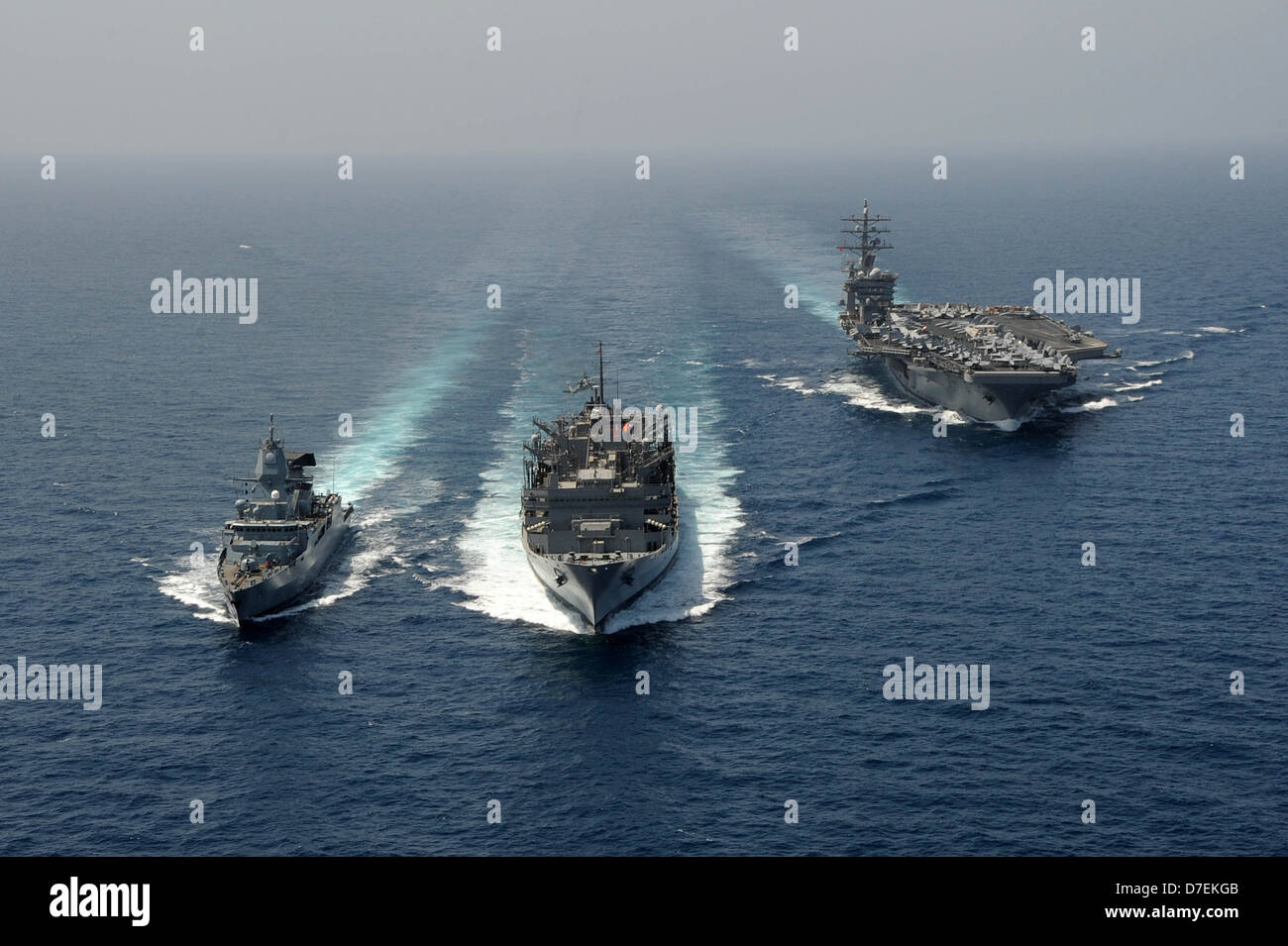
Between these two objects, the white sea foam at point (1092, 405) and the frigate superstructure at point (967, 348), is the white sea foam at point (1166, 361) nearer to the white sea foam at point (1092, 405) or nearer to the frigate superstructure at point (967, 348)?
the frigate superstructure at point (967, 348)

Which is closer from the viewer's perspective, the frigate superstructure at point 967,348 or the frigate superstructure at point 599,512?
the frigate superstructure at point 599,512

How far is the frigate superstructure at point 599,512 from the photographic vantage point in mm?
98438

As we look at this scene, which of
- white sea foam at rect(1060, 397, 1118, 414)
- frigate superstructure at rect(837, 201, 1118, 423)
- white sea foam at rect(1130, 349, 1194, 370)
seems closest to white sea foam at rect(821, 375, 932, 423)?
frigate superstructure at rect(837, 201, 1118, 423)

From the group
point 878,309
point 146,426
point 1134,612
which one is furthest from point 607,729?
point 878,309

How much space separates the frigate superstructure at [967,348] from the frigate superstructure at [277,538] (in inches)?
2934

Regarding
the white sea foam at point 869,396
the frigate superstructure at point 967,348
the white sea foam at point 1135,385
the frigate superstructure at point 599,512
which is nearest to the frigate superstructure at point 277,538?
the frigate superstructure at point 599,512

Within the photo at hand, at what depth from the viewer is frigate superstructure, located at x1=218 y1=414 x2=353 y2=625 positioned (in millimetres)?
99500

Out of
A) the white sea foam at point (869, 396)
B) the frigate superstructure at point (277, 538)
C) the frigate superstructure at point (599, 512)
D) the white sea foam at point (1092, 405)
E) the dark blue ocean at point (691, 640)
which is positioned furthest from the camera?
the white sea foam at point (869, 396)

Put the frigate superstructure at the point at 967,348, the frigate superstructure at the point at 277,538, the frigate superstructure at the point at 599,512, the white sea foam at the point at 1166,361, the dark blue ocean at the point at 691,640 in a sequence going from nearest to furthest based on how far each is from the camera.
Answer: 1. the dark blue ocean at the point at 691,640
2. the frigate superstructure at the point at 599,512
3. the frigate superstructure at the point at 277,538
4. the frigate superstructure at the point at 967,348
5. the white sea foam at the point at 1166,361

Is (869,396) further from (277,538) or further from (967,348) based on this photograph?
(277,538)

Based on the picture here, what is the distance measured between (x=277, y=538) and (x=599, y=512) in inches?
1012

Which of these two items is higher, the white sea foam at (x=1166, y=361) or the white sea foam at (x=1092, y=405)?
the white sea foam at (x=1166, y=361)

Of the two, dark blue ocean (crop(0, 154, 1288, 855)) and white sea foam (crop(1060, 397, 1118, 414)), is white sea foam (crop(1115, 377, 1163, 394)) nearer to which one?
dark blue ocean (crop(0, 154, 1288, 855))

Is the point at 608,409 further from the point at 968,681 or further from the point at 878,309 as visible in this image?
the point at 878,309
